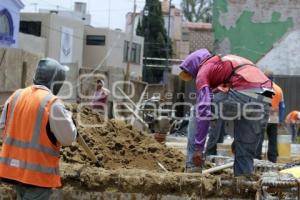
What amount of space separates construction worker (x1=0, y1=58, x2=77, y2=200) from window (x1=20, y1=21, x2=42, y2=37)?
3398cm

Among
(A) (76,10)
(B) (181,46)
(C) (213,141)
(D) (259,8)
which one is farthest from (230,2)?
(A) (76,10)

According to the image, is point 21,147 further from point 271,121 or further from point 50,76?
point 271,121

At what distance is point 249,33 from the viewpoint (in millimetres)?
30016

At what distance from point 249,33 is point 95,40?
1791 centimetres

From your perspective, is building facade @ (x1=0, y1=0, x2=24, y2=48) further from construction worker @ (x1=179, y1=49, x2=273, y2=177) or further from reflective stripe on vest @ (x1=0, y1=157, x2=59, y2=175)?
reflective stripe on vest @ (x1=0, y1=157, x2=59, y2=175)

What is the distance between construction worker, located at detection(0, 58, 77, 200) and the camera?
457cm

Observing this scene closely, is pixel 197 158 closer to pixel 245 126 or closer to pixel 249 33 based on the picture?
pixel 245 126

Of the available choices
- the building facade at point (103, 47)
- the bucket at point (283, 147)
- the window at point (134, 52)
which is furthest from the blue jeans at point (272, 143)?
the window at point (134, 52)

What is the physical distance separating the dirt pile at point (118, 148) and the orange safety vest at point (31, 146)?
2352 mm

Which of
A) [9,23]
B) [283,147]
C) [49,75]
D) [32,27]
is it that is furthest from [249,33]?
[49,75]

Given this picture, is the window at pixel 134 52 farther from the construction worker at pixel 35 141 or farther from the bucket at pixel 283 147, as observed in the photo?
the construction worker at pixel 35 141

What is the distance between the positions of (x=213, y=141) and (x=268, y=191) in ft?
Answer: 9.06

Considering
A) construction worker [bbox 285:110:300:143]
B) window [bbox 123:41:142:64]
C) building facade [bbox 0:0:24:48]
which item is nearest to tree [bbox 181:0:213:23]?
window [bbox 123:41:142:64]

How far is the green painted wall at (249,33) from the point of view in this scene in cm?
2973
